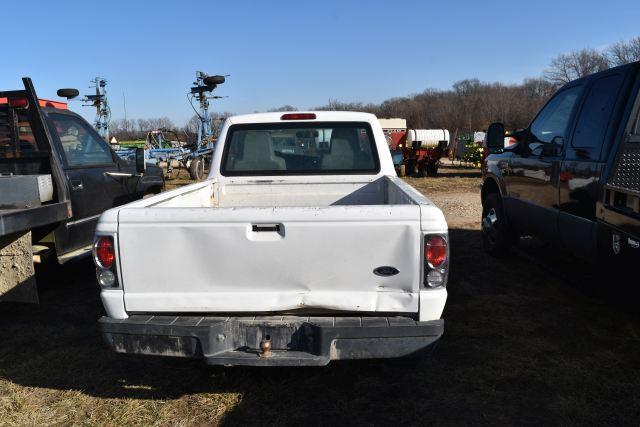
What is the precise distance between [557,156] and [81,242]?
477 cm

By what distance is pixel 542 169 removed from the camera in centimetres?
493

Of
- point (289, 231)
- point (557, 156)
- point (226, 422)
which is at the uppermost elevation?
point (557, 156)

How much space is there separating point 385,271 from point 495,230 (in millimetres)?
4053

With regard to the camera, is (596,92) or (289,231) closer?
(289,231)

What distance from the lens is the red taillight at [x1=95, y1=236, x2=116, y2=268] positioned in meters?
2.77

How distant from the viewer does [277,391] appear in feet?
11.1

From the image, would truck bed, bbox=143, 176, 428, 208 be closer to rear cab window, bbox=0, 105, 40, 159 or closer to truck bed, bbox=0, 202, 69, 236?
truck bed, bbox=0, 202, 69, 236

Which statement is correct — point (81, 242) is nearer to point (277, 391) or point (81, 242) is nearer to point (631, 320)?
point (277, 391)

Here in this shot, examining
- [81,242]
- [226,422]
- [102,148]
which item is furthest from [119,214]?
[102,148]

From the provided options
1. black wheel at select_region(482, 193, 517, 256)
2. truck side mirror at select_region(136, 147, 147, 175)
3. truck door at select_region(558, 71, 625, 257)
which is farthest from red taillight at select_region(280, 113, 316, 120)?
black wheel at select_region(482, 193, 517, 256)

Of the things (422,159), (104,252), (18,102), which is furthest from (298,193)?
(422,159)

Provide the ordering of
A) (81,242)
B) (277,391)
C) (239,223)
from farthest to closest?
(81,242)
(277,391)
(239,223)

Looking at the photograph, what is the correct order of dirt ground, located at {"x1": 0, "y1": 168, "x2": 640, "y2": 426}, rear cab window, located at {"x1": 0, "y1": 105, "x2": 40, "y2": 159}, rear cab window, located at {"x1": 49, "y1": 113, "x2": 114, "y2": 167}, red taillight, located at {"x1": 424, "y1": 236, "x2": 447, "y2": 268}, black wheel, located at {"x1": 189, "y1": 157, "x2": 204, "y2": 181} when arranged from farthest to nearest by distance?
black wheel, located at {"x1": 189, "y1": 157, "x2": 204, "y2": 181} < rear cab window, located at {"x1": 49, "y1": 113, "x2": 114, "y2": 167} < rear cab window, located at {"x1": 0, "y1": 105, "x2": 40, "y2": 159} < dirt ground, located at {"x1": 0, "y1": 168, "x2": 640, "y2": 426} < red taillight, located at {"x1": 424, "y1": 236, "x2": 447, "y2": 268}

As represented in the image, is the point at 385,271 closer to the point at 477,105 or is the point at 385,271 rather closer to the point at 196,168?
the point at 196,168
